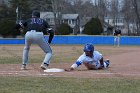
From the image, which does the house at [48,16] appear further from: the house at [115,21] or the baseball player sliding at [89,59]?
the baseball player sliding at [89,59]

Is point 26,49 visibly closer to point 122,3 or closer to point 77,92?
point 77,92

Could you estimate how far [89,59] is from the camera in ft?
39.7

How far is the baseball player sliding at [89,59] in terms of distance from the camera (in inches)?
468

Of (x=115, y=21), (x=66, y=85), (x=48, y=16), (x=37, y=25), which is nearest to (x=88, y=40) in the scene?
(x=37, y=25)

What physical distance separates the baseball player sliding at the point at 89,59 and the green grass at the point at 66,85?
226 cm

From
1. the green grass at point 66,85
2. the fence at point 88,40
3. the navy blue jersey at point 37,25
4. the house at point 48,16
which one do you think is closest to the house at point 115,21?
the house at point 48,16

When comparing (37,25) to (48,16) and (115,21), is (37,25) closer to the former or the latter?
(48,16)

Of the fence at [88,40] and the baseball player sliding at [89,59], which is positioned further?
the fence at [88,40]

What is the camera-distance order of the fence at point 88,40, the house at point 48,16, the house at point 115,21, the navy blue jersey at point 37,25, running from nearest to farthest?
the navy blue jersey at point 37,25, the fence at point 88,40, the house at point 48,16, the house at point 115,21

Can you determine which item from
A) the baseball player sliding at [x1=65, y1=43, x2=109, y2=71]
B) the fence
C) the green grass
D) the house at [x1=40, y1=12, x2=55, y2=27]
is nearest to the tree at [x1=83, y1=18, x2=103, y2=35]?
the fence

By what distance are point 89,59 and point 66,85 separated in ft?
11.9

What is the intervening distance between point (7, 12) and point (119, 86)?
62436 mm

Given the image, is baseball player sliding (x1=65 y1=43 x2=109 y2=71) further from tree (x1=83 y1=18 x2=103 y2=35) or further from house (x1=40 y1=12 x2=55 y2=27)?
house (x1=40 y1=12 x2=55 y2=27)

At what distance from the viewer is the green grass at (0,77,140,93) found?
783 centimetres
